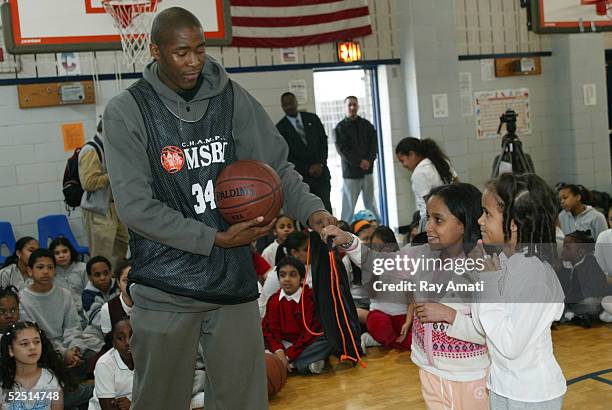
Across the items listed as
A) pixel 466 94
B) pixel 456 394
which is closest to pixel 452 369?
pixel 456 394

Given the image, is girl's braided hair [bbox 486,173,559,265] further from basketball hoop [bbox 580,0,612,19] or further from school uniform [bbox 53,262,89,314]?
basketball hoop [bbox 580,0,612,19]

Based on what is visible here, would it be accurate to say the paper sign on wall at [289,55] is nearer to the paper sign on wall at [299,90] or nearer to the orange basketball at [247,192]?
the paper sign on wall at [299,90]

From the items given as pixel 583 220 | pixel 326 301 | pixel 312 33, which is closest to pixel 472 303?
pixel 326 301

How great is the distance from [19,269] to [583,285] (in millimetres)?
4284

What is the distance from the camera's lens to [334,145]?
9.58 m

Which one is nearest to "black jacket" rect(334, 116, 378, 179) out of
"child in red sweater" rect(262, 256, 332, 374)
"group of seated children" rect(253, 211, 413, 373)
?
"group of seated children" rect(253, 211, 413, 373)

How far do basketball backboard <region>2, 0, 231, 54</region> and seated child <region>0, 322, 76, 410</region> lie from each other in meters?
2.76

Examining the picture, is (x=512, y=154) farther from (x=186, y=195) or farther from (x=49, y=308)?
(x=186, y=195)

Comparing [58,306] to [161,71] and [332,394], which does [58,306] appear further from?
[161,71]

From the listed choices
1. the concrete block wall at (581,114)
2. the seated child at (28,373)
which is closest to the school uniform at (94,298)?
the seated child at (28,373)

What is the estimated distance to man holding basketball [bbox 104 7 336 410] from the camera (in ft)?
7.75

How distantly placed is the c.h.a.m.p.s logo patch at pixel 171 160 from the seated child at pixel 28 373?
6.55ft

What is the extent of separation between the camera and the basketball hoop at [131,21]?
20.3 ft

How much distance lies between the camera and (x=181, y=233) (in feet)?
7.61
